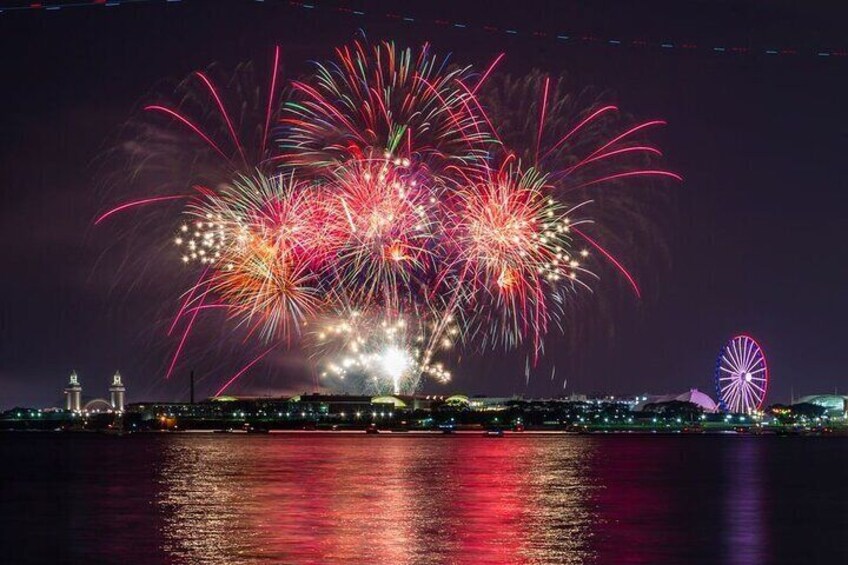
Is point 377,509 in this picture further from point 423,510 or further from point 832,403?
point 832,403

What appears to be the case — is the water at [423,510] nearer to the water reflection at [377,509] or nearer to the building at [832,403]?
the water reflection at [377,509]

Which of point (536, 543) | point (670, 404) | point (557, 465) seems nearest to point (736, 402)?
point (670, 404)

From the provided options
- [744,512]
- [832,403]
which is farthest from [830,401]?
[744,512]

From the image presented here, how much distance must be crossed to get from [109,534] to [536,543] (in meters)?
10.5

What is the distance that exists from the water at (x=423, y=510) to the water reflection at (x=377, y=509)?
0.07 metres

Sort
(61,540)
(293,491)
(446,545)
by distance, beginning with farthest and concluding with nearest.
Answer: (293,491) < (61,540) < (446,545)

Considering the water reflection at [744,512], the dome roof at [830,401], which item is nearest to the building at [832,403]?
the dome roof at [830,401]

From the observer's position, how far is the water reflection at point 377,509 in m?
28.9

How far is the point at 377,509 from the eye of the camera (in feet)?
124

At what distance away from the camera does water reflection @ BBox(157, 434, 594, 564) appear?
28891mm

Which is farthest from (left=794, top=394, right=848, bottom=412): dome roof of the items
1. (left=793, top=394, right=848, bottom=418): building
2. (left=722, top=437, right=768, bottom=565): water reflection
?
(left=722, top=437, right=768, bottom=565): water reflection

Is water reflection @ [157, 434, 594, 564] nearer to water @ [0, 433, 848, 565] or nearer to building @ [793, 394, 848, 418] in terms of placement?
water @ [0, 433, 848, 565]

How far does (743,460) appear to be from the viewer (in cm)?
7038

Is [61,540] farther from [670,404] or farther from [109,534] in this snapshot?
[670,404]
